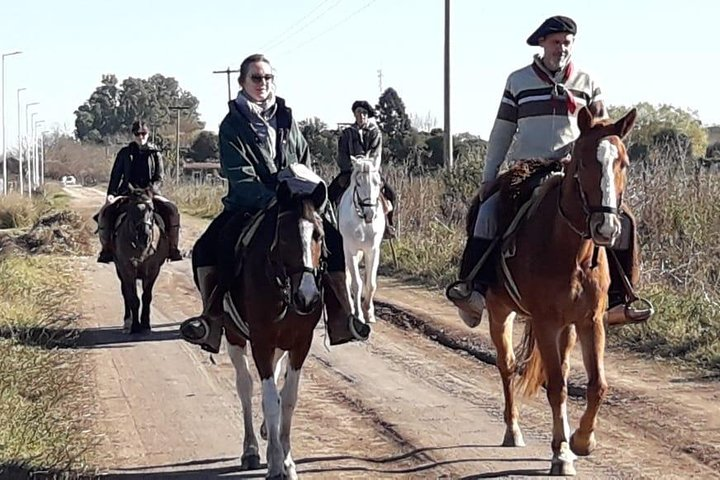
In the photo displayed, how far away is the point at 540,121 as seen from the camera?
8102 millimetres

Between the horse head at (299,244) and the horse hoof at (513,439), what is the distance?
6.95ft

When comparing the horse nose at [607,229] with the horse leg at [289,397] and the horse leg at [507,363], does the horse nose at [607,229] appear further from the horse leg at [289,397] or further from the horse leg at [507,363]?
the horse leg at [289,397]

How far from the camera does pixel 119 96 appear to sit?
444 feet

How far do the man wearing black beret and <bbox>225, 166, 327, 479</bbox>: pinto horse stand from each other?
1409 millimetres

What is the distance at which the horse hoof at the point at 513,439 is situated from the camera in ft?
27.2

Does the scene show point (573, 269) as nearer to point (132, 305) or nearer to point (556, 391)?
point (556, 391)

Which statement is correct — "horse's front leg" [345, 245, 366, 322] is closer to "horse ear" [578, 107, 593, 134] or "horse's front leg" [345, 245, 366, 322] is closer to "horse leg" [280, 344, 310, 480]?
"horse leg" [280, 344, 310, 480]

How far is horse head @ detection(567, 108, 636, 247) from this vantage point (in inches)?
263

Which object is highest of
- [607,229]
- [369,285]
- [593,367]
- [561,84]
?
[561,84]

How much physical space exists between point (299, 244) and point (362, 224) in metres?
7.62

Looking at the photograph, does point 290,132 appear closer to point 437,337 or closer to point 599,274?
point 599,274

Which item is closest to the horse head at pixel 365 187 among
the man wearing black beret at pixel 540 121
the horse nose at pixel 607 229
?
the man wearing black beret at pixel 540 121

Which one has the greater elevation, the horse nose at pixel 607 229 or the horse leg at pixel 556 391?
the horse nose at pixel 607 229

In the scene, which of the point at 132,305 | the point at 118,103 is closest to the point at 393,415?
the point at 132,305
